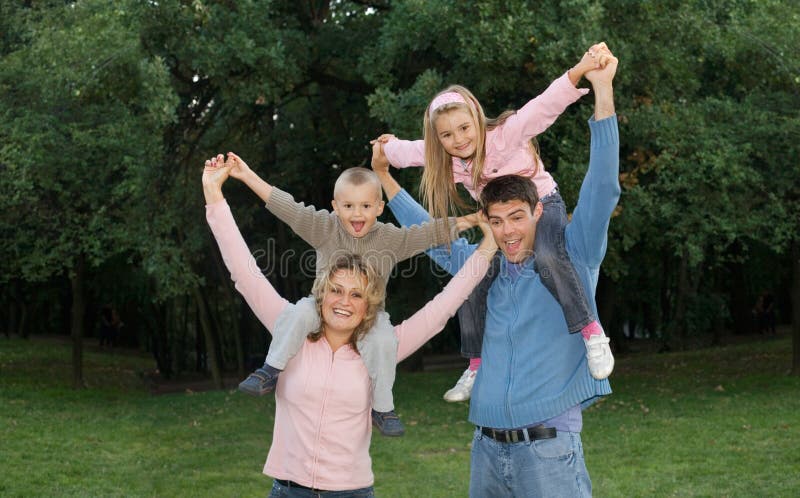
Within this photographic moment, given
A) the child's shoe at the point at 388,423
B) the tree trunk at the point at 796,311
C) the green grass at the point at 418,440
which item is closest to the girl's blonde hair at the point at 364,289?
the child's shoe at the point at 388,423

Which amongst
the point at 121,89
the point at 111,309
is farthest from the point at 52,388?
the point at 111,309

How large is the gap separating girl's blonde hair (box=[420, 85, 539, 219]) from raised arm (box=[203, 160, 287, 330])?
87 cm

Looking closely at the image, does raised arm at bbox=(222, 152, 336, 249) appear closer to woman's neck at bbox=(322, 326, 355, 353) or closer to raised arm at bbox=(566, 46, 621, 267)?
woman's neck at bbox=(322, 326, 355, 353)

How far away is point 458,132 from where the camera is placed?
165 inches

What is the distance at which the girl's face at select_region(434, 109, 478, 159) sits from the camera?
4191 millimetres

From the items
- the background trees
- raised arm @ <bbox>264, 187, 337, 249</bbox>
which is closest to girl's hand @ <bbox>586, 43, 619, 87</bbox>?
raised arm @ <bbox>264, 187, 337, 249</bbox>

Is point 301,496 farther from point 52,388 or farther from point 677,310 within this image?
point 677,310

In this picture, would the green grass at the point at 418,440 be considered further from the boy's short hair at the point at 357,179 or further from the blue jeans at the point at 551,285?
the blue jeans at the point at 551,285

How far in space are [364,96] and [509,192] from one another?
41.5 ft

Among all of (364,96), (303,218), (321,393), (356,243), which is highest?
(364,96)

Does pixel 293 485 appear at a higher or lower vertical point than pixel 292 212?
lower

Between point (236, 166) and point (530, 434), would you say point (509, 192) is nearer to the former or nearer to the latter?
point (530, 434)

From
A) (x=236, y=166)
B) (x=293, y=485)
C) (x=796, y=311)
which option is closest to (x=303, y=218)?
(x=236, y=166)

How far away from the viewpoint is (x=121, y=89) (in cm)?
1504
